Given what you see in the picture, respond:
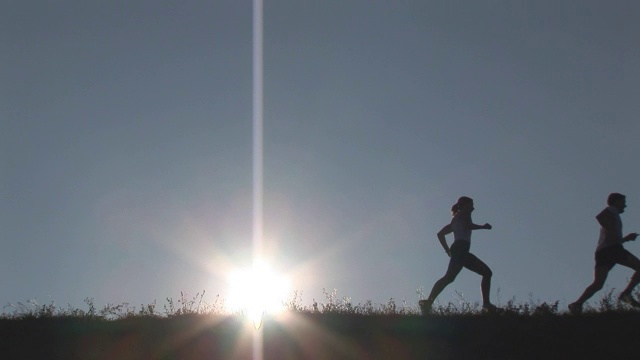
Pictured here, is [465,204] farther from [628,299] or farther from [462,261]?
[628,299]

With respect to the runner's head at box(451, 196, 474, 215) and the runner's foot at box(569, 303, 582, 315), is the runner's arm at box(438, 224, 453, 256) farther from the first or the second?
the runner's foot at box(569, 303, 582, 315)

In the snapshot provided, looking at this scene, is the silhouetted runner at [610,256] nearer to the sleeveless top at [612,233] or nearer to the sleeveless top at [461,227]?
the sleeveless top at [612,233]

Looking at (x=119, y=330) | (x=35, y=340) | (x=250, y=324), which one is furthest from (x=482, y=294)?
(x=35, y=340)

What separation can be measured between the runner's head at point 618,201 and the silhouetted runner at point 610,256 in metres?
0.14

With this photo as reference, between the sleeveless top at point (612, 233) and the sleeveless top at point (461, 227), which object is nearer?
the sleeveless top at point (612, 233)

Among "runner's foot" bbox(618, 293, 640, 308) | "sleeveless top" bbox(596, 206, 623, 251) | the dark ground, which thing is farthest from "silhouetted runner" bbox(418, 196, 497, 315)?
"runner's foot" bbox(618, 293, 640, 308)

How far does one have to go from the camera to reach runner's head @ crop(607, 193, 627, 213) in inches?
551

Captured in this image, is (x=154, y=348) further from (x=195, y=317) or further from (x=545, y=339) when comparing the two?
(x=545, y=339)

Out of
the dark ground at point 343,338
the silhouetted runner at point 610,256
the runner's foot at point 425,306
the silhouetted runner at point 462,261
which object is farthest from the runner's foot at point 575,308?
the runner's foot at point 425,306

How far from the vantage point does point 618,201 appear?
14031 mm

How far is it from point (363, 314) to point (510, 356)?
321 cm

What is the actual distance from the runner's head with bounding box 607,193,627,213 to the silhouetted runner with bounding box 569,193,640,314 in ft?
0.45

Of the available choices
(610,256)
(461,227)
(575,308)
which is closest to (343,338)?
(461,227)

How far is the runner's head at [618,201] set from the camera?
14.0 meters
